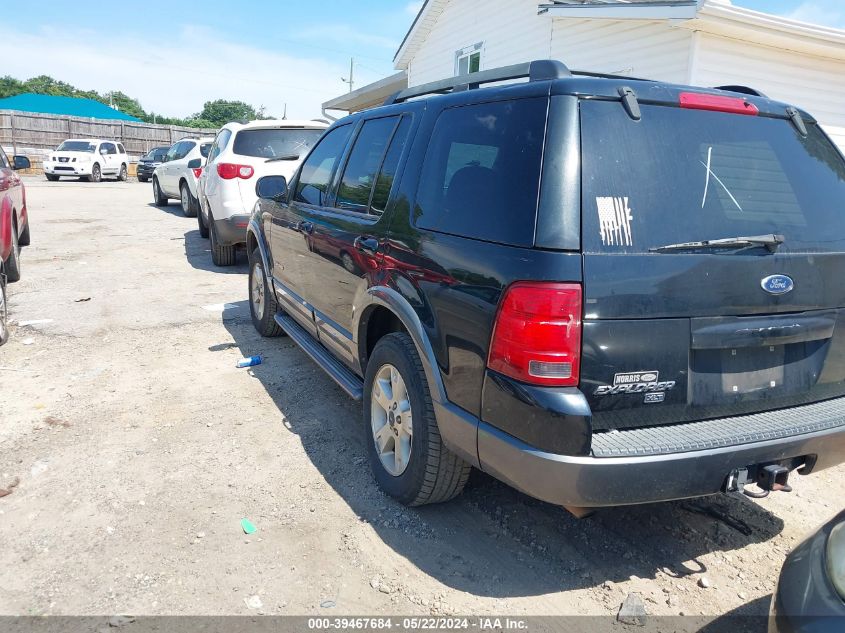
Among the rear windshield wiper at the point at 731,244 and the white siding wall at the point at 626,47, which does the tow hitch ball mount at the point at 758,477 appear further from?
the white siding wall at the point at 626,47

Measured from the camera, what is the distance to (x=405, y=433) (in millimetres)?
3168

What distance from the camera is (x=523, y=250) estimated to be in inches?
91.6

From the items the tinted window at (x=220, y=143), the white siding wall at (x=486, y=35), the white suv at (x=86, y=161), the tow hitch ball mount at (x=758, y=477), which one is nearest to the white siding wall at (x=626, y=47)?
the white siding wall at (x=486, y=35)

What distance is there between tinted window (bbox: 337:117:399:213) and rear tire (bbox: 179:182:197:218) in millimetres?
11019

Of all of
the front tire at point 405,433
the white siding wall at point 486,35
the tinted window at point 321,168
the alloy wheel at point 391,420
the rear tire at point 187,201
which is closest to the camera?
the front tire at point 405,433

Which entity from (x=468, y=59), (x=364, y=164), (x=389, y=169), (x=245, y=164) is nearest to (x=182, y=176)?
(x=245, y=164)

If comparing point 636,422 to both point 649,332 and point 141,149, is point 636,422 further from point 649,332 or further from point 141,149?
point 141,149

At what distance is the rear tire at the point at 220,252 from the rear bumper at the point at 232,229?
0.21 m

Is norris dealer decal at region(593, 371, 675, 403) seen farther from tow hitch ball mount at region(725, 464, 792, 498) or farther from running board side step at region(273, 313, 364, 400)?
running board side step at region(273, 313, 364, 400)

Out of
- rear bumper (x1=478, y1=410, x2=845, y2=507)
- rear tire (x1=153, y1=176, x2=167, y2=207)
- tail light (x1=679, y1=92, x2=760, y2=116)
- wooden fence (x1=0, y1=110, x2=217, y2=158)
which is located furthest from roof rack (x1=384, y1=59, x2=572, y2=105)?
wooden fence (x1=0, y1=110, x2=217, y2=158)

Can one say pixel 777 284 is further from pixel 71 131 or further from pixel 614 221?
pixel 71 131

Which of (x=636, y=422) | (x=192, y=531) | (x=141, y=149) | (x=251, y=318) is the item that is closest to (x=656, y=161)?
(x=636, y=422)

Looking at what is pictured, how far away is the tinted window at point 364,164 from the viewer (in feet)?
11.9

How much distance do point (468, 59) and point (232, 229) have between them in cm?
935
